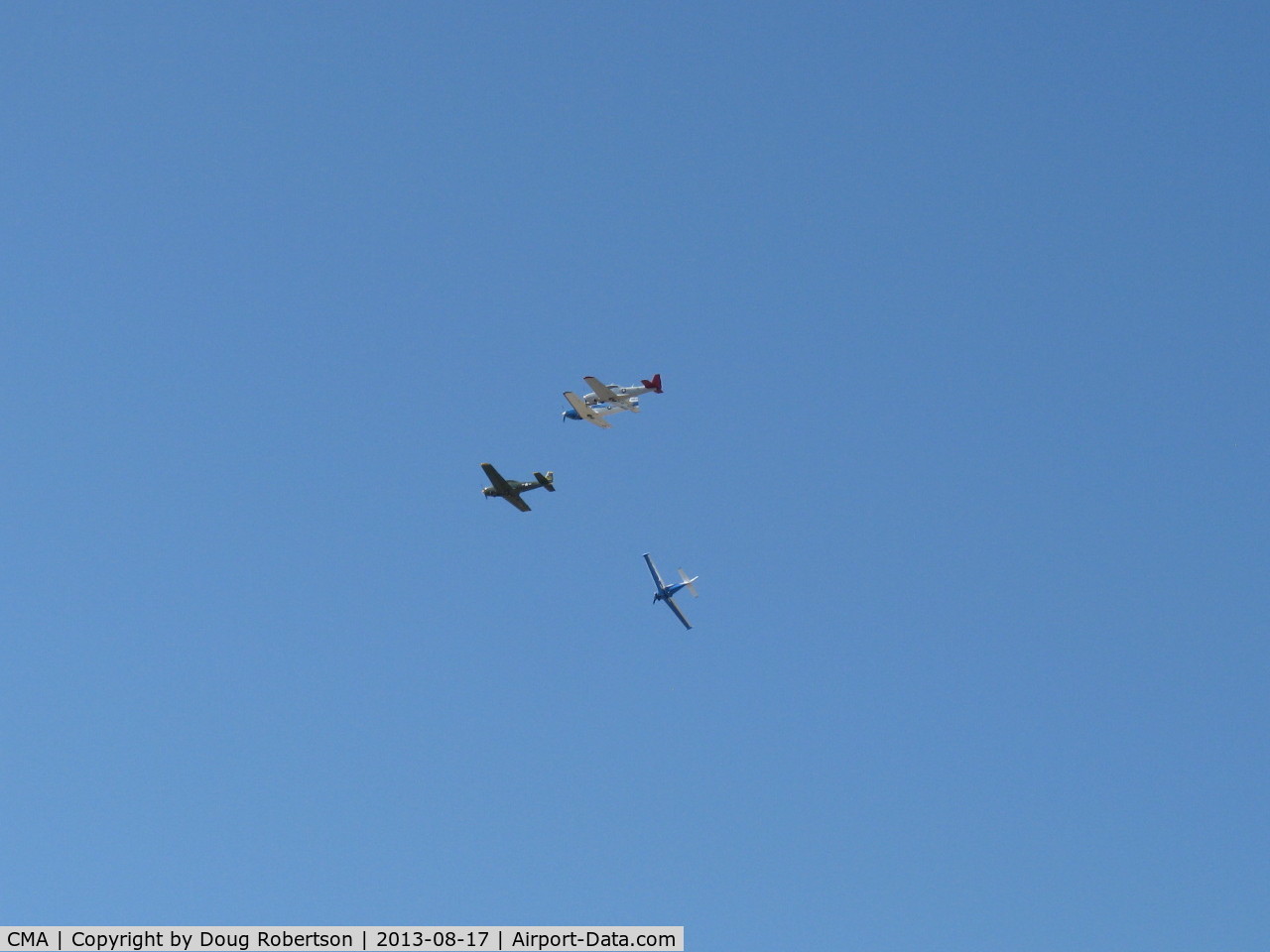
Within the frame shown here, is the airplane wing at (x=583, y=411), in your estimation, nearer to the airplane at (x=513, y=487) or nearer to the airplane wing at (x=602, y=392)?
the airplane wing at (x=602, y=392)

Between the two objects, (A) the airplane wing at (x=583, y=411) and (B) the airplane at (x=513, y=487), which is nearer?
(B) the airplane at (x=513, y=487)

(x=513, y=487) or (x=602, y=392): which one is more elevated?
(x=602, y=392)

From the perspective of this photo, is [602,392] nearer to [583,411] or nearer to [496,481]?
[583,411]

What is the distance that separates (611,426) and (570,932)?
57179mm

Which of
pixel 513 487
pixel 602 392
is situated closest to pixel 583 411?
pixel 602 392

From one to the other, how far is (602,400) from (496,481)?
21.9 metres

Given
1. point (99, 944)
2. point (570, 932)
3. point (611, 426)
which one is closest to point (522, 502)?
point (611, 426)

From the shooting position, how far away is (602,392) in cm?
15625

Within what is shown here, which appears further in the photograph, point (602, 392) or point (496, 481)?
point (602, 392)

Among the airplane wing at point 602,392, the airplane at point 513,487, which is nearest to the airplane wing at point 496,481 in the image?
the airplane at point 513,487

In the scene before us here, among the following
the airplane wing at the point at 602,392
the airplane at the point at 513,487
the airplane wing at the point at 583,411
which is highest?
the airplane wing at the point at 602,392

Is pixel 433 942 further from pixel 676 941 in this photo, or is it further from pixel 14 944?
pixel 14 944

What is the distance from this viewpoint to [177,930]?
112000 mm

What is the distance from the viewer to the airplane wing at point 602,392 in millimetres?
154750
